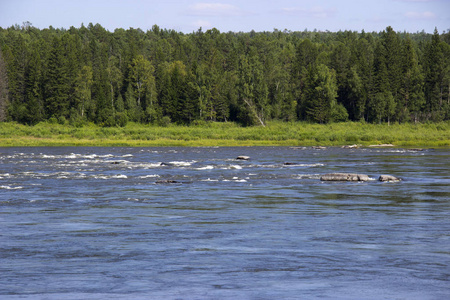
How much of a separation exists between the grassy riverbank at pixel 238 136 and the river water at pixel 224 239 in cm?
4557

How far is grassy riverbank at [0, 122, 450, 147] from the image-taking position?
76312 mm

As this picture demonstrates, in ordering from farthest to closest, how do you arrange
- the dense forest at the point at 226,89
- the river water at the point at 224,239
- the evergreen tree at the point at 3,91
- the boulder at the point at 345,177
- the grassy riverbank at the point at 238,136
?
the dense forest at the point at 226,89
the evergreen tree at the point at 3,91
the grassy riverbank at the point at 238,136
the boulder at the point at 345,177
the river water at the point at 224,239

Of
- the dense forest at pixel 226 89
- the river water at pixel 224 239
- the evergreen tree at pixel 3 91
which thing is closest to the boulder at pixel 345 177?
the river water at pixel 224 239

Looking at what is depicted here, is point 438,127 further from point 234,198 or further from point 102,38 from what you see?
point 102,38

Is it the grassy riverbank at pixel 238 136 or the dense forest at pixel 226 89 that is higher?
the dense forest at pixel 226 89

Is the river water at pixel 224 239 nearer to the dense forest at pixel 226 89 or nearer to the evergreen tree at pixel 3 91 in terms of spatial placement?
the dense forest at pixel 226 89

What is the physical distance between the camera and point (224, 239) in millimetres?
15461

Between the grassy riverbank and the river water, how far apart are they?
1794 inches

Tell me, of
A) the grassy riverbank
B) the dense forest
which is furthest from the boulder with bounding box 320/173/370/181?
the dense forest

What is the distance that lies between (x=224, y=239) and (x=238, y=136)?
69209 mm

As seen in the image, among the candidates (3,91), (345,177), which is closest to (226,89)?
(3,91)

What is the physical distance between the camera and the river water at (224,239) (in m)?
10.9

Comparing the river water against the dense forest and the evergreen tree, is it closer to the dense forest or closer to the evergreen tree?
the dense forest

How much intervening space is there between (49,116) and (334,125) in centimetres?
5522
